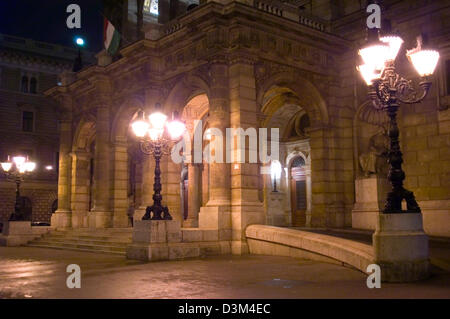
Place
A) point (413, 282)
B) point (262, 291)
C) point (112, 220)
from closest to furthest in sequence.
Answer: point (262, 291), point (413, 282), point (112, 220)

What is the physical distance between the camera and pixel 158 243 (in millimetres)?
15516

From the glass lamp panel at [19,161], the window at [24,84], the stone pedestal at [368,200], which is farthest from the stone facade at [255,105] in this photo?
the window at [24,84]

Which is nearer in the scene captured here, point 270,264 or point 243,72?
point 270,264

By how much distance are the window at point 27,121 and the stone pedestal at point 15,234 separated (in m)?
24.1

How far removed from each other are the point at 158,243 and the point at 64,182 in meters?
15.7

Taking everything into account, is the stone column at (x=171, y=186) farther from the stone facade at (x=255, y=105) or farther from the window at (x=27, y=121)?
the window at (x=27, y=121)

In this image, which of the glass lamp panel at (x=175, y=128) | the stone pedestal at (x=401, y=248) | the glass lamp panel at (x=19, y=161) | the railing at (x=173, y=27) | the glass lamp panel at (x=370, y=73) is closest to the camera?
the stone pedestal at (x=401, y=248)

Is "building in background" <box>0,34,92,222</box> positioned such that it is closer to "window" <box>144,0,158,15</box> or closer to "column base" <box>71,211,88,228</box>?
"column base" <box>71,211,88,228</box>

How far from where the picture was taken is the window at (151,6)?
30.8 metres

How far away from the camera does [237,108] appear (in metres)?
17.9

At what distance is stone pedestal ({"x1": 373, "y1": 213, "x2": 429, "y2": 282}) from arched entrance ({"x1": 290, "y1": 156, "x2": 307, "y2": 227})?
15395 mm

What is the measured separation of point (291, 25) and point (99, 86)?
37.6ft
